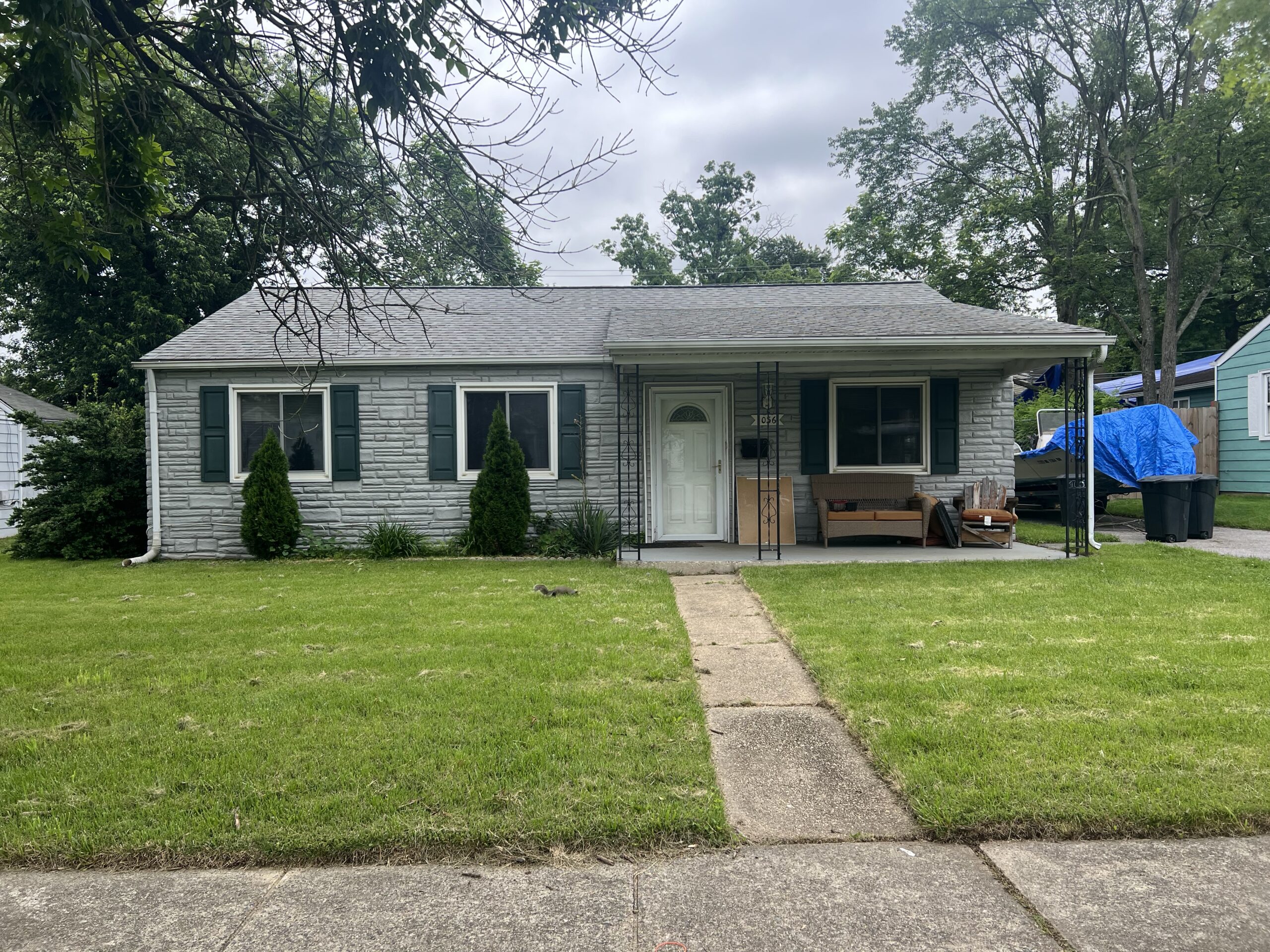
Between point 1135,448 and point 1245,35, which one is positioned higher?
point 1245,35

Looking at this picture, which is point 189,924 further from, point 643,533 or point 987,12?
point 987,12

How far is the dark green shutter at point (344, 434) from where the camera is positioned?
10.4 meters

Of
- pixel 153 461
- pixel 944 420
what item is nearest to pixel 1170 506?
pixel 944 420

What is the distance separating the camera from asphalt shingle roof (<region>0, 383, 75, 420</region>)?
16.7 m

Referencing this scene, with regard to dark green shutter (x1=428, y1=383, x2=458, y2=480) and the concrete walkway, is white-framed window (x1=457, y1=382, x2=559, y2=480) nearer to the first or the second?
dark green shutter (x1=428, y1=383, x2=458, y2=480)

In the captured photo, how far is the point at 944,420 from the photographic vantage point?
10.5 meters

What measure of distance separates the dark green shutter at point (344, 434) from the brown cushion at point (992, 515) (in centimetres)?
806

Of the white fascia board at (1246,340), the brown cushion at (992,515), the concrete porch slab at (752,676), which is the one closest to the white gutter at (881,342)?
the brown cushion at (992,515)

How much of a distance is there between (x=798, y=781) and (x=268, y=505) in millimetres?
8803

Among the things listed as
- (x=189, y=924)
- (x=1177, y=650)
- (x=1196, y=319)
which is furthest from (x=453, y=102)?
(x=1196, y=319)

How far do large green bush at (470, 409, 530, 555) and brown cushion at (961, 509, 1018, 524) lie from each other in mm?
5737

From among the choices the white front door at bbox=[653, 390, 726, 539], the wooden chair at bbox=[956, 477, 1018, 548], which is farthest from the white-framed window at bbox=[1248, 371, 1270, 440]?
the white front door at bbox=[653, 390, 726, 539]

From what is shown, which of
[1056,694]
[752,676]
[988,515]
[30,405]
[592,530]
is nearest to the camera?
[1056,694]

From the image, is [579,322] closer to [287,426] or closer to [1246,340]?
[287,426]
